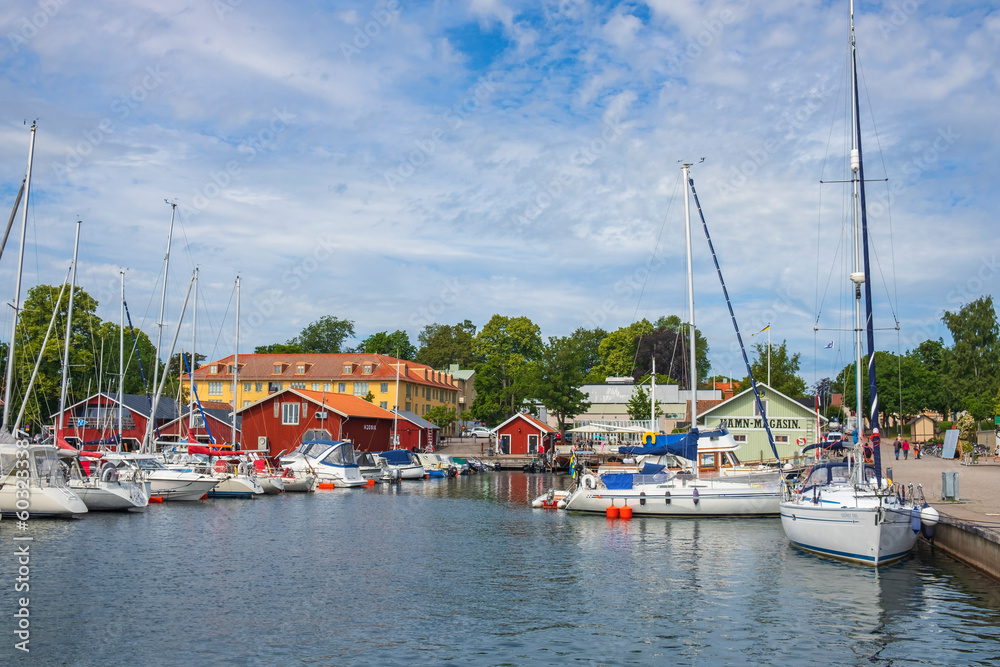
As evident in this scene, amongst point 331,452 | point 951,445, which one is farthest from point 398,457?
point 951,445

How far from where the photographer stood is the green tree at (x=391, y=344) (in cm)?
13762

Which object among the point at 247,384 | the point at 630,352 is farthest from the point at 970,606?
the point at 630,352

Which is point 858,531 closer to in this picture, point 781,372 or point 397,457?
point 397,457

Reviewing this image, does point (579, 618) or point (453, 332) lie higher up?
point (453, 332)

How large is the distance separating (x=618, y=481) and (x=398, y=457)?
1292 inches

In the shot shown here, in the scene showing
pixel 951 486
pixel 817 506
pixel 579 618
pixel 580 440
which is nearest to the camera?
pixel 579 618

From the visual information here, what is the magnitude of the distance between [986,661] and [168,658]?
1405 cm

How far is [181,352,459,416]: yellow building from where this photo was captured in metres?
96.8

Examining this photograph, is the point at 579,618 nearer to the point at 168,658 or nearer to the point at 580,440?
the point at 168,658

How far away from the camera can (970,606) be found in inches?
706

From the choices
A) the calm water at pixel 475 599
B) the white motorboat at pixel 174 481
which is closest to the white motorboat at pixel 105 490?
the calm water at pixel 475 599

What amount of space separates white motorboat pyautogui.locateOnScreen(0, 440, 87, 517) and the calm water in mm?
787

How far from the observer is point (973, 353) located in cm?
9550

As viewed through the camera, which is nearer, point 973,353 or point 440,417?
point 440,417
